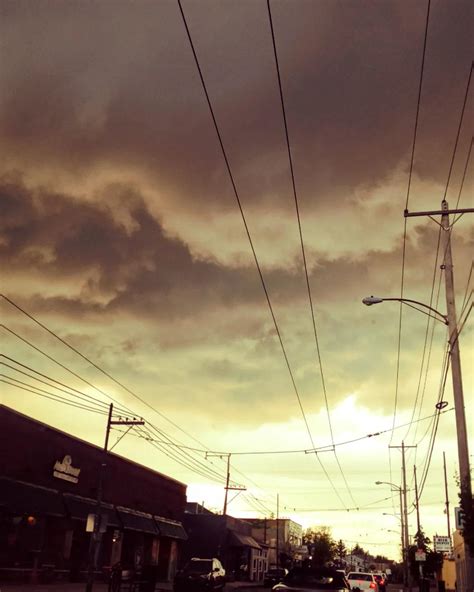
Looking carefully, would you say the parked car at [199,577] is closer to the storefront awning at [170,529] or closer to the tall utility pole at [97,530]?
the tall utility pole at [97,530]

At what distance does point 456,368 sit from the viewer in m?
15.6

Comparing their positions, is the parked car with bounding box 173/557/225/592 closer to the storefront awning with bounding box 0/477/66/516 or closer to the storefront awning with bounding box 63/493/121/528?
the storefront awning with bounding box 63/493/121/528

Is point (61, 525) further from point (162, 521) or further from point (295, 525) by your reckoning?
point (295, 525)

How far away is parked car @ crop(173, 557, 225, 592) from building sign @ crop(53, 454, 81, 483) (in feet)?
26.3

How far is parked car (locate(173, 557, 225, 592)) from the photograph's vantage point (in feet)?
84.5

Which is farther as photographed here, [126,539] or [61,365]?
[126,539]

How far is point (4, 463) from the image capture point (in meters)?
26.0

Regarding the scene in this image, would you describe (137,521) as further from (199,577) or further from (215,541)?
(215,541)

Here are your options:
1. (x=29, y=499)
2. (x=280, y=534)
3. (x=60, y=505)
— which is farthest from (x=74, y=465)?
(x=280, y=534)

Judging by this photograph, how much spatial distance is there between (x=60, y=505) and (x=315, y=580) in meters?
21.0

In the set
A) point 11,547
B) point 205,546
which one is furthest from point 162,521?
point 11,547

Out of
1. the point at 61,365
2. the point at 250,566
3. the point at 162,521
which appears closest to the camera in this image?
the point at 61,365

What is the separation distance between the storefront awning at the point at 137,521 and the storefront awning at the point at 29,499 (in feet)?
25.8

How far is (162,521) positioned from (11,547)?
756 inches
